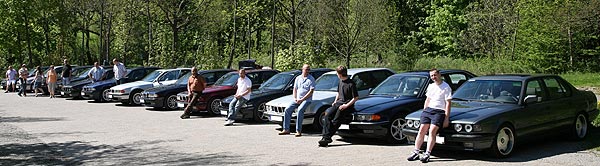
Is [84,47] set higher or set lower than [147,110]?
higher

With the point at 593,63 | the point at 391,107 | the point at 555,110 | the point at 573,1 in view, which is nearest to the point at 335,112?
the point at 391,107

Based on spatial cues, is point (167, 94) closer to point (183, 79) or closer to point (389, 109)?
point (183, 79)

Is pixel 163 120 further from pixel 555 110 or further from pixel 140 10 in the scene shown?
pixel 140 10

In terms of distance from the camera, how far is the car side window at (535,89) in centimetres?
1005

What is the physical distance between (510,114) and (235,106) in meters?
7.44

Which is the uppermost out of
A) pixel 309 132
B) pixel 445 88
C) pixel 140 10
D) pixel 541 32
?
pixel 140 10

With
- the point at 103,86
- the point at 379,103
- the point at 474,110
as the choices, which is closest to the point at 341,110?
the point at 379,103

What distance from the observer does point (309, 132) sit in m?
13.1

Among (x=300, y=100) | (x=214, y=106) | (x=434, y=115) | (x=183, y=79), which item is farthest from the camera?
(x=183, y=79)

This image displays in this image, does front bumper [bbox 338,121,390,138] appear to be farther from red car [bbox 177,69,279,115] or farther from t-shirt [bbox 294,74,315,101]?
red car [bbox 177,69,279,115]

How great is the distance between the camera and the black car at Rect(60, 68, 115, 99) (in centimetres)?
2516

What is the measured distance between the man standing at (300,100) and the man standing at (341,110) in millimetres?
1403

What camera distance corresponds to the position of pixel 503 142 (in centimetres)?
921

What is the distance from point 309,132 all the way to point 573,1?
21710 mm
